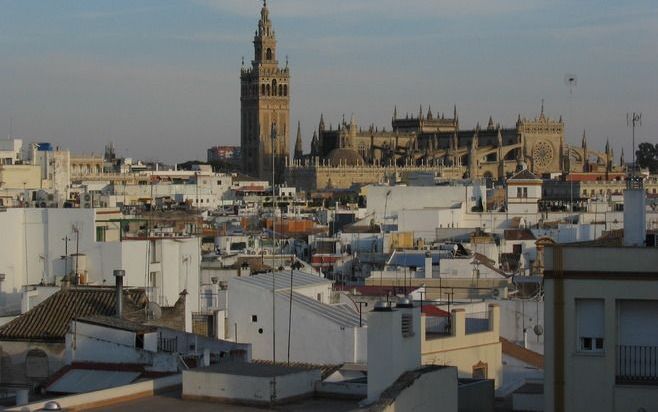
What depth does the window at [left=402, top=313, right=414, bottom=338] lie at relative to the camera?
416 inches

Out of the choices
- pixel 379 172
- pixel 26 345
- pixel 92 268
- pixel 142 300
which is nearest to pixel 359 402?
pixel 26 345

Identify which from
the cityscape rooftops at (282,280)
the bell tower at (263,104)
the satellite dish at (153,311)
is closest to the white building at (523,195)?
the cityscape rooftops at (282,280)

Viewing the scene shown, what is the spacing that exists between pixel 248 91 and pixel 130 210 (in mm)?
106782

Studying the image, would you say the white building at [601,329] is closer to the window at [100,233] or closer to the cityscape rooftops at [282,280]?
the cityscape rooftops at [282,280]

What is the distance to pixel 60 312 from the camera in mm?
15641

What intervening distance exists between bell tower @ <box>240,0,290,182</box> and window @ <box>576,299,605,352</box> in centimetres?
13189

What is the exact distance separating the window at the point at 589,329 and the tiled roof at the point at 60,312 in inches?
222

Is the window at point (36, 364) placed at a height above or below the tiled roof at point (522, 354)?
above

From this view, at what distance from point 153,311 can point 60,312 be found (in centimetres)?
134

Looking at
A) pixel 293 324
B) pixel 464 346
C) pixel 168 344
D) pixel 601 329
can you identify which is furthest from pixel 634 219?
pixel 293 324

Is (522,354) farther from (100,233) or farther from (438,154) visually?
(438,154)

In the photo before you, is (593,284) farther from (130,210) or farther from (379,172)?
(379,172)

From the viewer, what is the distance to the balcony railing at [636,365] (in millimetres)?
10469

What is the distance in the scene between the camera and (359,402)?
34.7 feet
